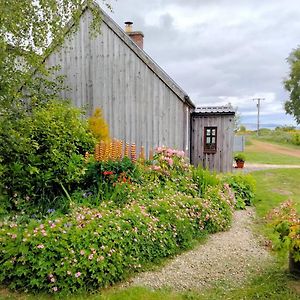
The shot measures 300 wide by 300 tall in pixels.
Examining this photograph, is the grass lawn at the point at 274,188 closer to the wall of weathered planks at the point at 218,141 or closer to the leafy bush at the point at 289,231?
the wall of weathered planks at the point at 218,141

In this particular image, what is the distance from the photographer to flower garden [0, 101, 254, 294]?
3.94 metres

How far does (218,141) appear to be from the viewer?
13.5m

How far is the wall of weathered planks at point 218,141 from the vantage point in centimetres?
1338

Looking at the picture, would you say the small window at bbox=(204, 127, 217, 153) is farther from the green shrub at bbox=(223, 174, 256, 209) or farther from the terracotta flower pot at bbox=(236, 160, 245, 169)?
the green shrub at bbox=(223, 174, 256, 209)

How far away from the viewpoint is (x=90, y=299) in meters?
3.75

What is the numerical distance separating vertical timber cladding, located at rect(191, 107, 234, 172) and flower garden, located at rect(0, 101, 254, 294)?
526cm

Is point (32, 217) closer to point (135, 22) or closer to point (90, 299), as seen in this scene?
point (90, 299)

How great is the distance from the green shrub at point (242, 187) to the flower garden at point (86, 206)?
29mm

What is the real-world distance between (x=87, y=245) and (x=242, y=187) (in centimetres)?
532

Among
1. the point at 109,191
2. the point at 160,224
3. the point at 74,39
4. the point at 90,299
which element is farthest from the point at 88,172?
the point at 74,39

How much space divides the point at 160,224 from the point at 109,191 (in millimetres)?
1358

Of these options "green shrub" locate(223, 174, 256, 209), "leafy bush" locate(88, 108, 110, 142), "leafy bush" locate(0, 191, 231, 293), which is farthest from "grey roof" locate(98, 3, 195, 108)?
"leafy bush" locate(0, 191, 231, 293)

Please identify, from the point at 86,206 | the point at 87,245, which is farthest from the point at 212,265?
the point at 86,206

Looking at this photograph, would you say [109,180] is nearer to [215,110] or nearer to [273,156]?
[215,110]
